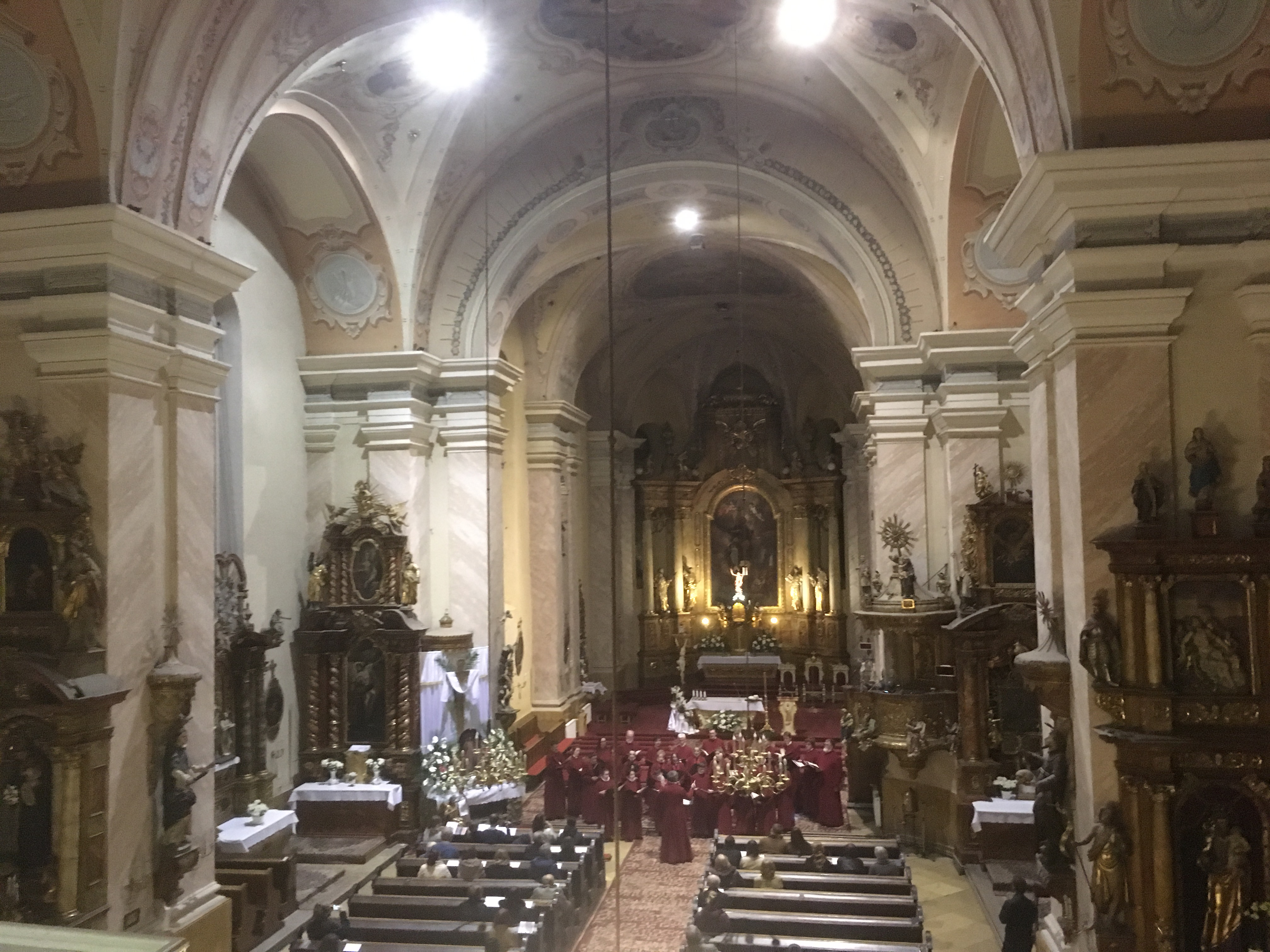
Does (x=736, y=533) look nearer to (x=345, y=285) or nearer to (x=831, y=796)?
(x=831, y=796)

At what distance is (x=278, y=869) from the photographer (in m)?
9.29

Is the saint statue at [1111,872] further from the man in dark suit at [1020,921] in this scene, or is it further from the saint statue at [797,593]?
the saint statue at [797,593]

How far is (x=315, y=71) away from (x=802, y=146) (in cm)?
585

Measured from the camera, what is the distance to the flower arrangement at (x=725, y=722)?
14797mm

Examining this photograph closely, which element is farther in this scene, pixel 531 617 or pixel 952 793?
pixel 531 617

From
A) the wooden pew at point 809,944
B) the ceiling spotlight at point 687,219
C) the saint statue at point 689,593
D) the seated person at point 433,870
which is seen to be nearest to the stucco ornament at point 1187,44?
the wooden pew at point 809,944

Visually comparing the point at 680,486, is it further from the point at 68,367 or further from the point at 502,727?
the point at 68,367

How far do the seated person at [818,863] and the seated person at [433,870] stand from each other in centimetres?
329

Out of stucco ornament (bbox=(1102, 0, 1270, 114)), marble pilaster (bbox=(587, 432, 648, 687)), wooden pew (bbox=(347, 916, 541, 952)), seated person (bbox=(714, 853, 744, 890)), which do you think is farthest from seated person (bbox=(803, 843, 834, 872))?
marble pilaster (bbox=(587, 432, 648, 687))

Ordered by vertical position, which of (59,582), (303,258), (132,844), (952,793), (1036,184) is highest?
(303,258)

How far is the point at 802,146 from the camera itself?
1259 cm

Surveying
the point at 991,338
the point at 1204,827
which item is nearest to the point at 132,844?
the point at 1204,827

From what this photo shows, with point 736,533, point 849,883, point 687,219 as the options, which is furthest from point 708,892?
point 736,533

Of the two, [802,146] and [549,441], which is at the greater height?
[802,146]
